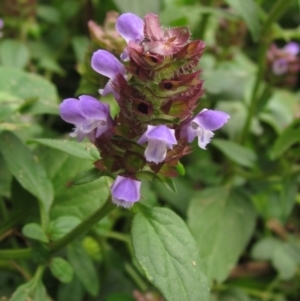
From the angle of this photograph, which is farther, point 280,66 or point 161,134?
point 280,66

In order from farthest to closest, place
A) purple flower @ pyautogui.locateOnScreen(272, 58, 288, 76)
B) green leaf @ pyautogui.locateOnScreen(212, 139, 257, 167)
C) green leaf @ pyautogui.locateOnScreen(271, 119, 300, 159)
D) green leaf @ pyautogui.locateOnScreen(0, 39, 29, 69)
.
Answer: purple flower @ pyautogui.locateOnScreen(272, 58, 288, 76) < green leaf @ pyautogui.locateOnScreen(0, 39, 29, 69) < green leaf @ pyautogui.locateOnScreen(212, 139, 257, 167) < green leaf @ pyautogui.locateOnScreen(271, 119, 300, 159)

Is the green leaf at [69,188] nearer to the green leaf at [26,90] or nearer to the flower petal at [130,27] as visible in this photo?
the green leaf at [26,90]

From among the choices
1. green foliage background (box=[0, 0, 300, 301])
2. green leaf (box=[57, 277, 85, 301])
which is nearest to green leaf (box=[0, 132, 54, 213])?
green foliage background (box=[0, 0, 300, 301])

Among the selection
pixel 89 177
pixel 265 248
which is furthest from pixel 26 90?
pixel 265 248

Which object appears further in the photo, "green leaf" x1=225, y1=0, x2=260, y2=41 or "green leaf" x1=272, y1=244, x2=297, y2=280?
"green leaf" x1=272, y1=244, x2=297, y2=280

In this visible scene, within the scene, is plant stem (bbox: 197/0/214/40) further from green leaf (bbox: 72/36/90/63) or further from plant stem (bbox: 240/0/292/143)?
green leaf (bbox: 72/36/90/63)

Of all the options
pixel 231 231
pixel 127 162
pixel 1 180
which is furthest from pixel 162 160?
pixel 231 231

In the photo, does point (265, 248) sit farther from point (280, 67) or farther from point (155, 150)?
point (155, 150)
